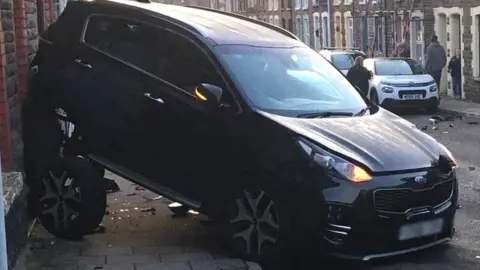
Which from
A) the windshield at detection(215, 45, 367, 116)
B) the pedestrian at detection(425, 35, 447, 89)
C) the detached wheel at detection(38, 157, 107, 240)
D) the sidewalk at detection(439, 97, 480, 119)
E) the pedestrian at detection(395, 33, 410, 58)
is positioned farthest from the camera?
the pedestrian at detection(395, 33, 410, 58)

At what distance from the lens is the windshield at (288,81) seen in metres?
7.48

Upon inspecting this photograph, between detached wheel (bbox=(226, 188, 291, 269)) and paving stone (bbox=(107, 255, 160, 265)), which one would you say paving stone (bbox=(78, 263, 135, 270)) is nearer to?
paving stone (bbox=(107, 255, 160, 265))

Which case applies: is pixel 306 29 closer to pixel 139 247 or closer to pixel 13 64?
pixel 13 64

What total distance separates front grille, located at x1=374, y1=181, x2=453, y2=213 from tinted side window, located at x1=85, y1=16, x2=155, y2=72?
2.60 meters

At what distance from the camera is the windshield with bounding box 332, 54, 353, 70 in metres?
27.7

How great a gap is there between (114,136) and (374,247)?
2.79m

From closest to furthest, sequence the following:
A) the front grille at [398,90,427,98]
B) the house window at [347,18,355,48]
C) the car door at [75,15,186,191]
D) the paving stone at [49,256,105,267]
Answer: the paving stone at [49,256,105,267] → the car door at [75,15,186,191] → the front grille at [398,90,427,98] → the house window at [347,18,355,48]

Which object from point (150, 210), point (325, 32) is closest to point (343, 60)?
point (325, 32)

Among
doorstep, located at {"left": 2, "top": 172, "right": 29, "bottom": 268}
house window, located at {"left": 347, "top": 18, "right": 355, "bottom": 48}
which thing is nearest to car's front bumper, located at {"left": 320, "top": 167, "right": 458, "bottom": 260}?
doorstep, located at {"left": 2, "top": 172, "right": 29, "bottom": 268}

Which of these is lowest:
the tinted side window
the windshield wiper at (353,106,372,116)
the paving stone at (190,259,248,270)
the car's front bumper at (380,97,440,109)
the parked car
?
the car's front bumper at (380,97,440,109)

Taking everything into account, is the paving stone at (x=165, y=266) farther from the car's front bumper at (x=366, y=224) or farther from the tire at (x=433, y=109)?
the tire at (x=433, y=109)

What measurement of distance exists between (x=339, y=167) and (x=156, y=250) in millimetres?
1889

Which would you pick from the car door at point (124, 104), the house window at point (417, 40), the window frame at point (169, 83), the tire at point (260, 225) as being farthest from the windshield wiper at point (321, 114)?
the house window at point (417, 40)

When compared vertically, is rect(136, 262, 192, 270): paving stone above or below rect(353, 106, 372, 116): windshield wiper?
below
